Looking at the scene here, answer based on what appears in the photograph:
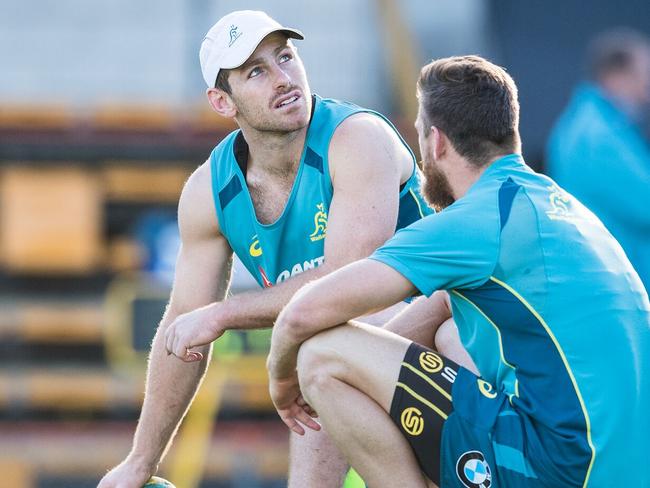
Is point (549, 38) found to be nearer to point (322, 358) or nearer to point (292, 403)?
point (292, 403)

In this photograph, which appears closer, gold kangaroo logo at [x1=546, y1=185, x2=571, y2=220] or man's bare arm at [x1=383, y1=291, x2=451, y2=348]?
gold kangaroo logo at [x1=546, y1=185, x2=571, y2=220]

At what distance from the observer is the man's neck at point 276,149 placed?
4.43 metres

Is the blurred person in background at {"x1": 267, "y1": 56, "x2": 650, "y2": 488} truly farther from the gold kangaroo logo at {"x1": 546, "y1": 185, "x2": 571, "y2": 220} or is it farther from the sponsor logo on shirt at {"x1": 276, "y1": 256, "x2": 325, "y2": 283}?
the sponsor logo on shirt at {"x1": 276, "y1": 256, "x2": 325, "y2": 283}

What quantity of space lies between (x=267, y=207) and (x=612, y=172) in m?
3.14

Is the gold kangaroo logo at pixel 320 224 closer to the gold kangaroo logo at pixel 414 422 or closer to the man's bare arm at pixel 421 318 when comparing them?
the man's bare arm at pixel 421 318

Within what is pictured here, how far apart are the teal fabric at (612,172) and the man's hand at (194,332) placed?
3.52 metres

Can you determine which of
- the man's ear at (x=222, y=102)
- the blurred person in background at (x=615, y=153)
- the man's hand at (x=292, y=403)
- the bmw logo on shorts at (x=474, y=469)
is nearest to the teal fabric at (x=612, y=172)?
the blurred person in background at (x=615, y=153)

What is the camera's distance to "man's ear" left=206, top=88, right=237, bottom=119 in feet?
14.8

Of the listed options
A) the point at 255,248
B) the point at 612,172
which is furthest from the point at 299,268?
the point at 612,172

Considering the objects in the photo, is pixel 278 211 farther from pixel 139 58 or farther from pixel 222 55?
pixel 139 58

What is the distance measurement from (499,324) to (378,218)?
2.24ft

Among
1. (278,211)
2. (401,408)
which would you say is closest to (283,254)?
(278,211)

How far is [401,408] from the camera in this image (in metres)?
3.74

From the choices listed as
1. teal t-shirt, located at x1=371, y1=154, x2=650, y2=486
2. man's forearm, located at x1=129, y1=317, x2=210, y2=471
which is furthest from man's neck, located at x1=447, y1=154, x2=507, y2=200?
man's forearm, located at x1=129, y1=317, x2=210, y2=471
